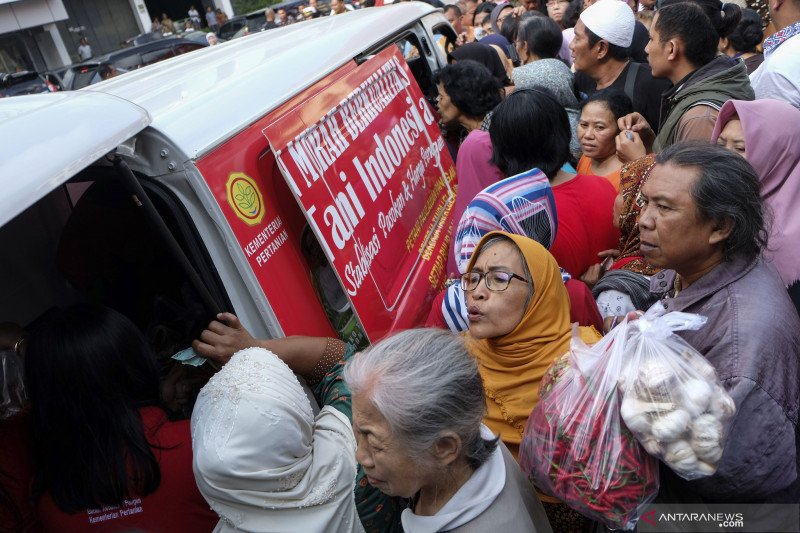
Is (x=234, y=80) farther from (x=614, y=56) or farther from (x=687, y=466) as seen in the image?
(x=614, y=56)

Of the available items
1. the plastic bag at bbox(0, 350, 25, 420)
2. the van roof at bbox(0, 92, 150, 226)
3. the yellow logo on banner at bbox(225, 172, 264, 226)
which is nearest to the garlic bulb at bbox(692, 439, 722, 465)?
the yellow logo on banner at bbox(225, 172, 264, 226)

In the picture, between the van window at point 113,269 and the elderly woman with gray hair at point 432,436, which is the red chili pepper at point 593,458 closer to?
the elderly woman with gray hair at point 432,436

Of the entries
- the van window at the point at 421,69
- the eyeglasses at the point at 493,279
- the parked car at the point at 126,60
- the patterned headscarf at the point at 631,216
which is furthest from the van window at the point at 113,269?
the parked car at the point at 126,60

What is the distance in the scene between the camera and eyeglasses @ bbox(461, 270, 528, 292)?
211cm

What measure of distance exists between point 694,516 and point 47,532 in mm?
1733

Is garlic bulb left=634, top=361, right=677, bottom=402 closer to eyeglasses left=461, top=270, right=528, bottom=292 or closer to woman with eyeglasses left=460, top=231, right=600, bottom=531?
woman with eyeglasses left=460, top=231, right=600, bottom=531

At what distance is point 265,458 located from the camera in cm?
155

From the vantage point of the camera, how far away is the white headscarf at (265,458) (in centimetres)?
152

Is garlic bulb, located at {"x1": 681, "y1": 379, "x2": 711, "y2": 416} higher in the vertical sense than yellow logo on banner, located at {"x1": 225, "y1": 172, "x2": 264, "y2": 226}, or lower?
lower

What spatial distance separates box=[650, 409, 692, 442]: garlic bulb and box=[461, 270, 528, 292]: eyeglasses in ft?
2.62

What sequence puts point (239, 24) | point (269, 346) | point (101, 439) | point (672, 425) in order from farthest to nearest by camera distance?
point (239, 24), point (269, 346), point (101, 439), point (672, 425)

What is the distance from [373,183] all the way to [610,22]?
100 inches

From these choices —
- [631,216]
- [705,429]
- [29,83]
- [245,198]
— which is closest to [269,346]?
[245,198]

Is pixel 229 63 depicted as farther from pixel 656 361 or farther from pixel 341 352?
pixel 656 361
